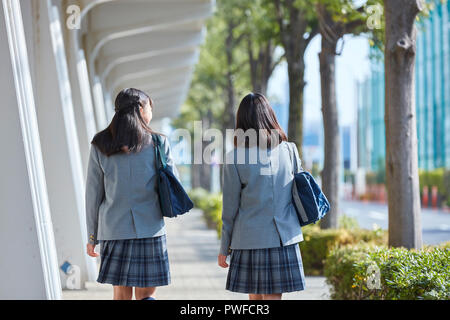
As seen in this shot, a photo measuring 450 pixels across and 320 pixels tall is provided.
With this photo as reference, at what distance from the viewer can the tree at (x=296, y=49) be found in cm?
1265

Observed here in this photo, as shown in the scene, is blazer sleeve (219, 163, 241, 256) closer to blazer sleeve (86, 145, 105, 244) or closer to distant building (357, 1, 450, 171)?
blazer sleeve (86, 145, 105, 244)

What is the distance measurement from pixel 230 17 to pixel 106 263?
2063 cm

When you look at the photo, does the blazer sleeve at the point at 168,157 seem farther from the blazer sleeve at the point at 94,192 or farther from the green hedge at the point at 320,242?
the green hedge at the point at 320,242

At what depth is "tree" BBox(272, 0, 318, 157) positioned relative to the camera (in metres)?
12.6

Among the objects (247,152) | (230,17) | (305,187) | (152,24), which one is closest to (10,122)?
(247,152)

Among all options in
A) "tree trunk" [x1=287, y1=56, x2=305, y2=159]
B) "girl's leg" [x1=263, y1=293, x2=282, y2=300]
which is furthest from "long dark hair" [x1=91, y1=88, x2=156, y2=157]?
"tree trunk" [x1=287, y1=56, x2=305, y2=159]

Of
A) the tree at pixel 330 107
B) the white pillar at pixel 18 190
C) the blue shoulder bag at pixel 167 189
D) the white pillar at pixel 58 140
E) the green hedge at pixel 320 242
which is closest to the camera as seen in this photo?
the blue shoulder bag at pixel 167 189

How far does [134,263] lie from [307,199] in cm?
120

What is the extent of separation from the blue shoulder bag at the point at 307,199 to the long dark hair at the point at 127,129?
102cm

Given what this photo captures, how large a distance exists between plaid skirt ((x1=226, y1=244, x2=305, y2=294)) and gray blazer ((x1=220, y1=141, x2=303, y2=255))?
7 cm

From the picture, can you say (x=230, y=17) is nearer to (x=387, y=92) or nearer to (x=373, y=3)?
(x=373, y=3)

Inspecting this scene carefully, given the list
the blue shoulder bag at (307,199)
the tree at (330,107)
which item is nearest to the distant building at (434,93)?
the tree at (330,107)

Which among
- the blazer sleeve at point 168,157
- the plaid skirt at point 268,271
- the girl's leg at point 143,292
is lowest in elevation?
the girl's leg at point 143,292

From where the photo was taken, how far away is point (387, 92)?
7.52 meters
